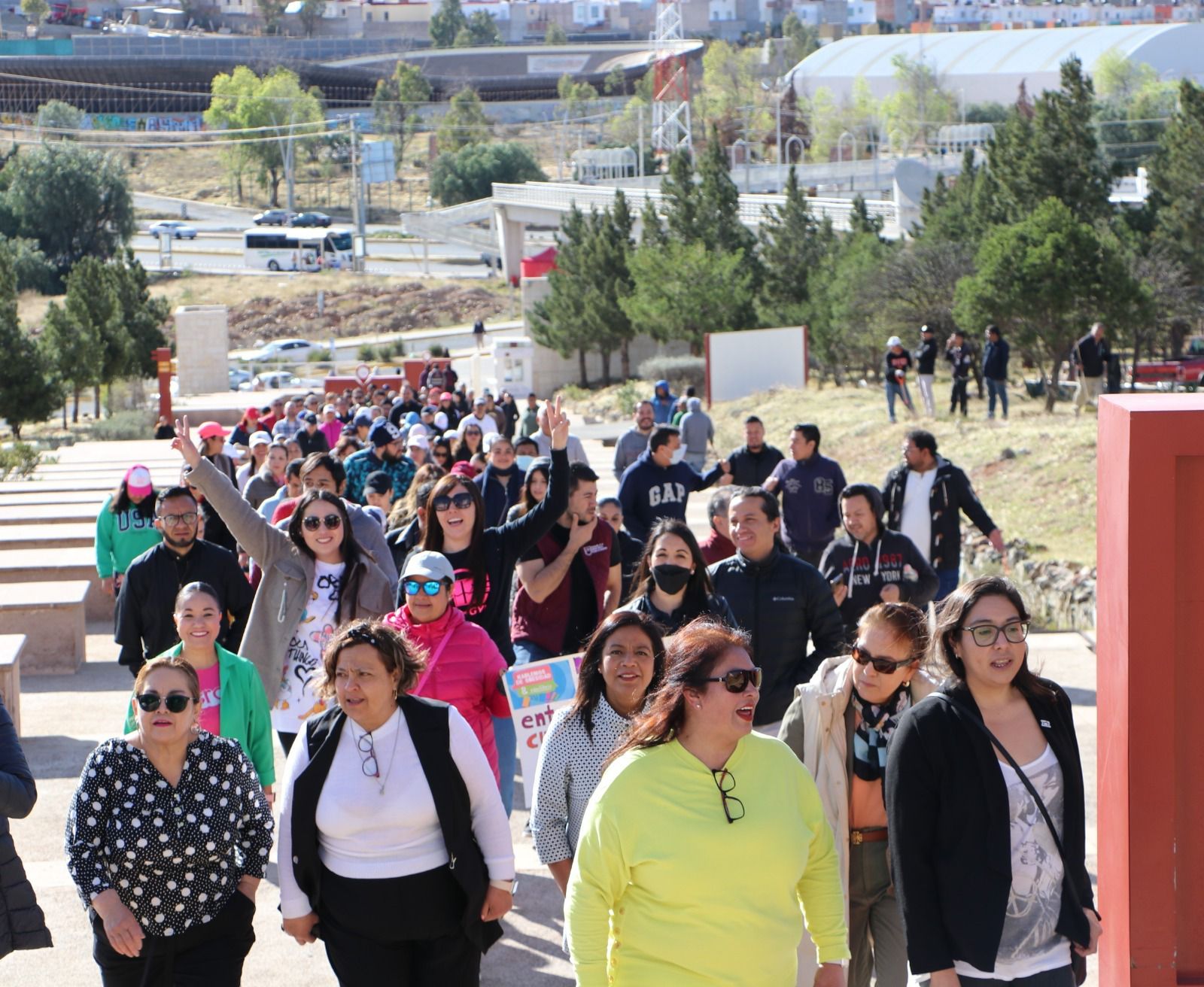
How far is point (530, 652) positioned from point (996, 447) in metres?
17.4

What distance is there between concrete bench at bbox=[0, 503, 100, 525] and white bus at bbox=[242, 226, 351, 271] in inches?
3144

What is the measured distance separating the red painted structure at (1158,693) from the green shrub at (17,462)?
2153cm

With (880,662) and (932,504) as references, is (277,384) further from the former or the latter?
(880,662)

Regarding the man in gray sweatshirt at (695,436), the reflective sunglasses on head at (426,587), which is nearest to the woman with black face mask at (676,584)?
the reflective sunglasses on head at (426,587)

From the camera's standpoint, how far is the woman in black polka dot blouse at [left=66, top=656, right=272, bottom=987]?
4508 millimetres

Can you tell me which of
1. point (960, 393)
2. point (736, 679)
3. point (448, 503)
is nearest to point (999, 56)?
point (960, 393)

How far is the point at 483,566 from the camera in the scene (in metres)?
7.10

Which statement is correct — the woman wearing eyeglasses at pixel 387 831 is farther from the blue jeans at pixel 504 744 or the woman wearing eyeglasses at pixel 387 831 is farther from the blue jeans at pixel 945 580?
the blue jeans at pixel 945 580

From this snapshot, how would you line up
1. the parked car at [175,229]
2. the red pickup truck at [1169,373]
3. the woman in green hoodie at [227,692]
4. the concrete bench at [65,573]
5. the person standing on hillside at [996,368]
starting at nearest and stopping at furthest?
the woman in green hoodie at [227,692] < the concrete bench at [65,573] < the person standing on hillside at [996,368] < the red pickup truck at [1169,373] < the parked car at [175,229]

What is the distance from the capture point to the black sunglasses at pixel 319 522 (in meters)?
6.59

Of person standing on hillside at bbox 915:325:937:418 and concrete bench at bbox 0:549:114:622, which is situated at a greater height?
person standing on hillside at bbox 915:325:937:418

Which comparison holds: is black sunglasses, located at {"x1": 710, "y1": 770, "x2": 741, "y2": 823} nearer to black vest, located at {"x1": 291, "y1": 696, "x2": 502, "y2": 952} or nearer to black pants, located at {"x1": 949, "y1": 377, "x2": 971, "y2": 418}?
black vest, located at {"x1": 291, "y1": 696, "x2": 502, "y2": 952}

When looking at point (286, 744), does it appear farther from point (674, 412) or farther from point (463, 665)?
point (674, 412)

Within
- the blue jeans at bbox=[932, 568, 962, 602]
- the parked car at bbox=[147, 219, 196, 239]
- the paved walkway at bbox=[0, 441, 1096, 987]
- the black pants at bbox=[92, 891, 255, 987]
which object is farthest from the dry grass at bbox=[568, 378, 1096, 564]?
the parked car at bbox=[147, 219, 196, 239]
